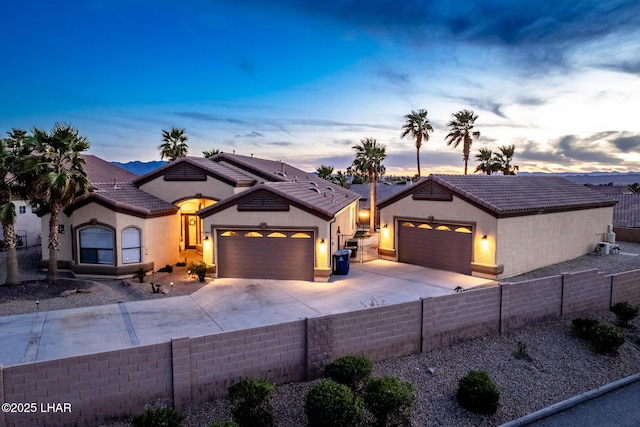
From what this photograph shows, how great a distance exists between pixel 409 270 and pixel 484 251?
12.4 ft

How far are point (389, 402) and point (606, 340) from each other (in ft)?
28.0

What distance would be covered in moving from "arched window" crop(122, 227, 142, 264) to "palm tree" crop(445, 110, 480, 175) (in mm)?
35972

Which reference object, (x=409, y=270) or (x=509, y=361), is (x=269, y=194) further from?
(x=509, y=361)

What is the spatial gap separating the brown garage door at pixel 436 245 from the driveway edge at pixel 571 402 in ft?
28.8

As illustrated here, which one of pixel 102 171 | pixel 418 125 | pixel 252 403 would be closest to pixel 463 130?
pixel 418 125

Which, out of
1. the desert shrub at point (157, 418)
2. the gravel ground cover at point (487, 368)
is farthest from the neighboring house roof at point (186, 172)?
the desert shrub at point (157, 418)

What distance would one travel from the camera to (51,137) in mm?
16125

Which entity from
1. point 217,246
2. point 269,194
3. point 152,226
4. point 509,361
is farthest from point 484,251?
point 152,226

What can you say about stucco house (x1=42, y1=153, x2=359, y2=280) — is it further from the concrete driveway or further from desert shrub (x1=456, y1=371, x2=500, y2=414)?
desert shrub (x1=456, y1=371, x2=500, y2=414)

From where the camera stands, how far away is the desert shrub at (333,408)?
7.40m

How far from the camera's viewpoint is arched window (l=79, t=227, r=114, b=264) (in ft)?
62.1

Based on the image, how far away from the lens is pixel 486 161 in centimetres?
4525

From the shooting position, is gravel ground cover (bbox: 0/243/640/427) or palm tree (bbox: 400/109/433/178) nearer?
gravel ground cover (bbox: 0/243/640/427)

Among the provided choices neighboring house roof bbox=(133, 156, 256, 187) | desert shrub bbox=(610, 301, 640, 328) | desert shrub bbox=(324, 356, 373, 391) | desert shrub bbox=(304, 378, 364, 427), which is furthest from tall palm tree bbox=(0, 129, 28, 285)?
desert shrub bbox=(610, 301, 640, 328)
